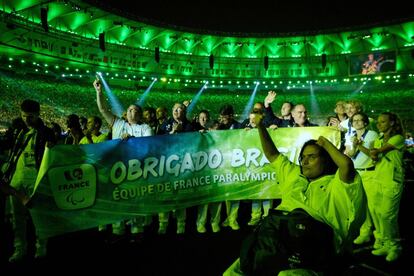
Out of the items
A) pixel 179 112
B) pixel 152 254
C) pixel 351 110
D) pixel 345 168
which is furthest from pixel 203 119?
pixel 345 168

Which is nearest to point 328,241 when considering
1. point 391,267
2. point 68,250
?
point 391,267

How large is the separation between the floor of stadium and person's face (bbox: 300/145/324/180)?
1755 millimetres

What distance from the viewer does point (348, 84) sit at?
32.0m

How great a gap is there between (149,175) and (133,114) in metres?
1.10

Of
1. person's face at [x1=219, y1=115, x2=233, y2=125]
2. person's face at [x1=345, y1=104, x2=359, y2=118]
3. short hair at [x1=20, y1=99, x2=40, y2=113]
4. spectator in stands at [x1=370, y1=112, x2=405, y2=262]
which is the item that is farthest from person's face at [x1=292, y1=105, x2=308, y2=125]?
short hair at [x1=20, y1=99, x2=40, y2=113]

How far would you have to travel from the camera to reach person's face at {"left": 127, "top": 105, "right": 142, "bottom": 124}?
527 centimetres

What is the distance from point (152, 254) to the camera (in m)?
4.46

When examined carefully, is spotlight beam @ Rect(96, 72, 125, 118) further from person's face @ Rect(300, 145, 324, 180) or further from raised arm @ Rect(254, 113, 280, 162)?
person's face @ Rect(300, 145, 324, 180)

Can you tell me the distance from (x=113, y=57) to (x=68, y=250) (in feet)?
74.8

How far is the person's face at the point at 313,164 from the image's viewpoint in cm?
235

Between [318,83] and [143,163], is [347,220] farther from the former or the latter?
[318,83]

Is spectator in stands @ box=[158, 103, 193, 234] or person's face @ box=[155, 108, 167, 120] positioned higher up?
person's face @ box=[155, 108, 167, 120]

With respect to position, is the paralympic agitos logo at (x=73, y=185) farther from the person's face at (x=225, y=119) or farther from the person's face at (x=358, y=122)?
the person's face at (x=358, y=122)

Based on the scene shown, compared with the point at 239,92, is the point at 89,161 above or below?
below
